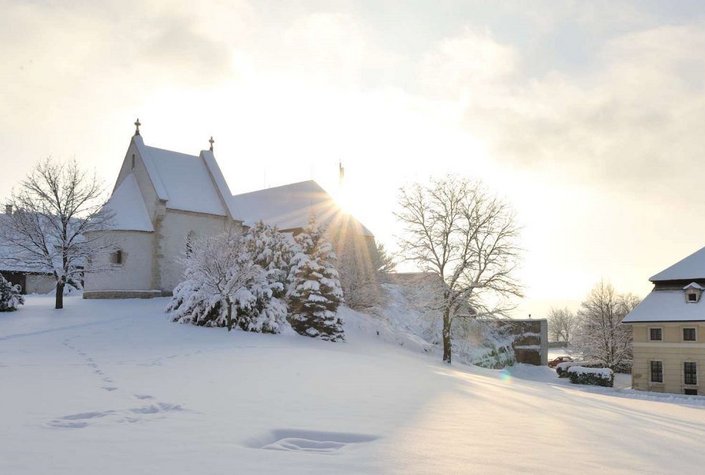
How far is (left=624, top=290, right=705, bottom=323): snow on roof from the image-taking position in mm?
35250

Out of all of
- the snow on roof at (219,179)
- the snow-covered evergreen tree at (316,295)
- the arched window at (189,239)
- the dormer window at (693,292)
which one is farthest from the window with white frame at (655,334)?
the arched window at (189,239)

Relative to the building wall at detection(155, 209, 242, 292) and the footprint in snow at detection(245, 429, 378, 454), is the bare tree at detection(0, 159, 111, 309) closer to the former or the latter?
the building wall at detection(155, 209, 242, 292)

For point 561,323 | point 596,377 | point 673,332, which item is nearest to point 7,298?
point 596,377

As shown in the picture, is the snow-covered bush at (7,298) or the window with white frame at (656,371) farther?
the window with white frame at (656,371)

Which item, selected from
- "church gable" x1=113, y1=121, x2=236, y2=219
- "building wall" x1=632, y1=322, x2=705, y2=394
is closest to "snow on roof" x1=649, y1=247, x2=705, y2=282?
"building wall" x1=632, y1=322, x2=705, y2=394

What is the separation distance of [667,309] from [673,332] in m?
1.61

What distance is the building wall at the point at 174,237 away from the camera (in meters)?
39.0

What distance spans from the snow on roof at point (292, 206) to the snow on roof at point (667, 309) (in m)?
23.8

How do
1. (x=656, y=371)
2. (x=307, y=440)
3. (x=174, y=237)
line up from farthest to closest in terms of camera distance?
(x=174, y=237) < (x=656, y=371) < (x=307, y=440)

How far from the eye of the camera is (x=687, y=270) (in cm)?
3719

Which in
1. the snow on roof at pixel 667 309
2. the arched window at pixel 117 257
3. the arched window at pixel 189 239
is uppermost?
the arched window at pixel 189 239

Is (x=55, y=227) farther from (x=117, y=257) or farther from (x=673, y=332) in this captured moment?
(x=673, y=332)

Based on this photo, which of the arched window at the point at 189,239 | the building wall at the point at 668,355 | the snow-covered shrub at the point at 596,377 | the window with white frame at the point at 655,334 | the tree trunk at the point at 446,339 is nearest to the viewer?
the tree trunk at the point at 446,339

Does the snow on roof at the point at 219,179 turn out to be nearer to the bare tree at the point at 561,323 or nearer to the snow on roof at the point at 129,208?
the snow on roof at the point at 129,208
